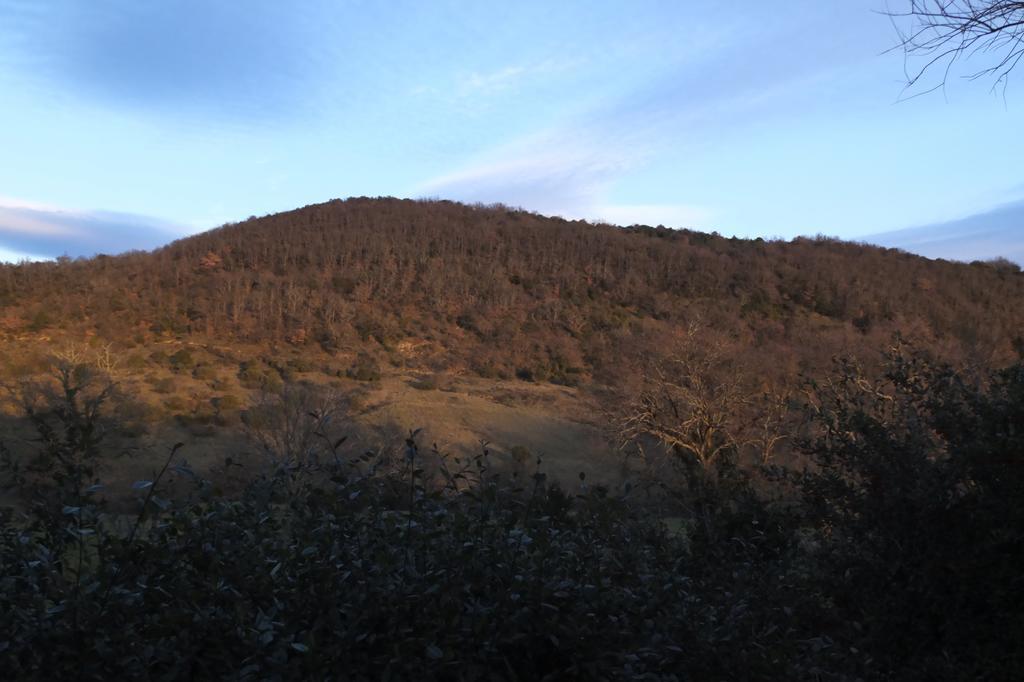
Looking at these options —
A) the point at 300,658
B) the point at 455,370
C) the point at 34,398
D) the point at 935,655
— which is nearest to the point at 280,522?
the point at 300,658

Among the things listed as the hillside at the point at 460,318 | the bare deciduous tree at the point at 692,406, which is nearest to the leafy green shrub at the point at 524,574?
the bare deciduous tree at the point at 692,406

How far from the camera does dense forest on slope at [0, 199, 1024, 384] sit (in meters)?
45.2

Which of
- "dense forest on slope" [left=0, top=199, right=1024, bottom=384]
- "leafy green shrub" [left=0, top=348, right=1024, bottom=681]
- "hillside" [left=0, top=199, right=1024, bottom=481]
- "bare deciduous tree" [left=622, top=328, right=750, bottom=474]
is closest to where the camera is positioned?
"leafy green shrub" [left=0, top=348, right=1024, bottom=681]

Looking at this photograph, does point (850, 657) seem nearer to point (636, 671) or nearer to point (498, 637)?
point (636, 671)

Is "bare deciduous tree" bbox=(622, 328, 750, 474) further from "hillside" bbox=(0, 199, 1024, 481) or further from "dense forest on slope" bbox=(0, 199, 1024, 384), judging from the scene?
"dense forest on slope" bbox=(0, 199, 1024, 384)

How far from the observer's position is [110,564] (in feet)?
10.00

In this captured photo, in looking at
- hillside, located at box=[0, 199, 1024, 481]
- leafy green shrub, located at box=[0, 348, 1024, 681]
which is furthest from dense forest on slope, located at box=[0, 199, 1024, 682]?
hillside, located at box=[0, 199, 1024, 481]

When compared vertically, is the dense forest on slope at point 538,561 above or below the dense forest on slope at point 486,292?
below

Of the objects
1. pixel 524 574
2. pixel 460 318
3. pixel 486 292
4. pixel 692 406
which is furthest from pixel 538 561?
pixel 486 292

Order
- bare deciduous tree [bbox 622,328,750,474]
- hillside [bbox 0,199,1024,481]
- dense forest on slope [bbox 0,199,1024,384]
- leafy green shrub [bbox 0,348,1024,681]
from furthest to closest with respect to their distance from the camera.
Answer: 1. dense forest on slope [bbox 0,199,1024,384]
2. hillside [bbox 0,199,1024,481]
3. bare deciduous tree [bbox 622,328,750,474]
4. leafy green shrub [bbox 0,348,1024,681]

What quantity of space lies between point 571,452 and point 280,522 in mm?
27939

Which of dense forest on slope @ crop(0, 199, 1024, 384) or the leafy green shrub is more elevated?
dense forest on slope @ crop(0, 199, 1024, 384)

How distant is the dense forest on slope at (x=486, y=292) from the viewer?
45.2 metres

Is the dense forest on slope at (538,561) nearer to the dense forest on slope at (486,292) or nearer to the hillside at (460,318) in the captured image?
the hillside at (460,318)
